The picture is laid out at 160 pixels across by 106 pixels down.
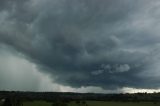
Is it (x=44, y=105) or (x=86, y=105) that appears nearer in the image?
(x=44, y=105)

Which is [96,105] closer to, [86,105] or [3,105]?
[86,105]

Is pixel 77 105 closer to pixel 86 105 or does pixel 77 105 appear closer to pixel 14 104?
pixel 86 105

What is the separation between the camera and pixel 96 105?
200 meters

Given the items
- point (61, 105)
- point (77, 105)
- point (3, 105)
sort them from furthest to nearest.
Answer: point (77, 105) → point (61, 105) → point (3, 105)

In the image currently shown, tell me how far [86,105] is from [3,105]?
5824 centimetres

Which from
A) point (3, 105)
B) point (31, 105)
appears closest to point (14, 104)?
A: point (3, 105)

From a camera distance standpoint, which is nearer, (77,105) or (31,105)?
(31,105)

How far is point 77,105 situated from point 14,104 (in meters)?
45.9

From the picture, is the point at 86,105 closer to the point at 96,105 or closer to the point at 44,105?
the point at 96,105

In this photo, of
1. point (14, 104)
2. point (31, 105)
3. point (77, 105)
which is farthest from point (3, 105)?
point (77, 105)

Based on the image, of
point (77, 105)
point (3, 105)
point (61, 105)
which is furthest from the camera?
point (77, 105)

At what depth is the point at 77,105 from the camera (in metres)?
196

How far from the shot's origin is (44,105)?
180 m

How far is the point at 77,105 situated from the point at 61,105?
26.0 meters
